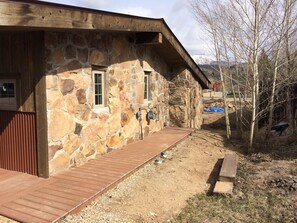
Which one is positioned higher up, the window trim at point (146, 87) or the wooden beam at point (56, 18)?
the wooden beam at point (56, 18)

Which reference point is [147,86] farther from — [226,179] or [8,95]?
[8,95]

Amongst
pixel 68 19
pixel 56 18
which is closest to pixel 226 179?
pixel 68 19

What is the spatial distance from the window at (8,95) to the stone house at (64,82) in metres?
0.02

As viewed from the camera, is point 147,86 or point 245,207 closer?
point 245,207

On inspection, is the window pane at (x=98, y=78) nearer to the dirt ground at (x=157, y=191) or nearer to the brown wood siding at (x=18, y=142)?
the brown wood siding at (x=18, y=142)

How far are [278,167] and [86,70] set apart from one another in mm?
4689

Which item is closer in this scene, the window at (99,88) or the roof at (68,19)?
the roof at (68,19)

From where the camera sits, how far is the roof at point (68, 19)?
3173 millimetres

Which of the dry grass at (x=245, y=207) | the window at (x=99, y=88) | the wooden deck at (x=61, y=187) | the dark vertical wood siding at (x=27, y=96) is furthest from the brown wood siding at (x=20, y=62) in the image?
the dry grass at (x=245, y=207)

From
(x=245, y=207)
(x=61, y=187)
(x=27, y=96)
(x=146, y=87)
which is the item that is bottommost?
(x=245, y=207)

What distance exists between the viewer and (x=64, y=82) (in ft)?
16.8

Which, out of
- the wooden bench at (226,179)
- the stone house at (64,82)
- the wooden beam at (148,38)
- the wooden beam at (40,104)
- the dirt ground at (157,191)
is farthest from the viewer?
the wooden beam at (148,38)

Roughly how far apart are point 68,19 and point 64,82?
135cm

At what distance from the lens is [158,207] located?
442 centimetres
